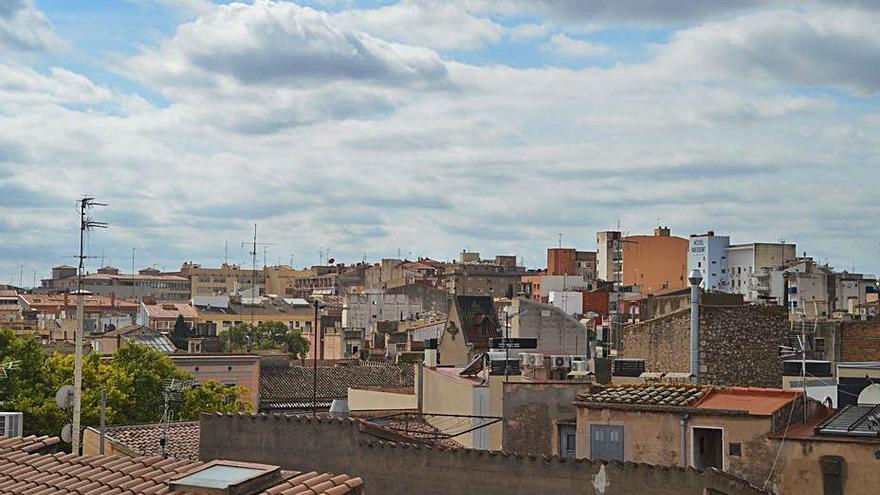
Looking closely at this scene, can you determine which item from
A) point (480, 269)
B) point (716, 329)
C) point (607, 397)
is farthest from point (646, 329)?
point (480, 269)

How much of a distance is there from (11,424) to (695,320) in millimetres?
11668

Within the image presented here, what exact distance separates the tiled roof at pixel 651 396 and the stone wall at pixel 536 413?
150 cm

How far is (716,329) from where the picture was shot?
26.5 m

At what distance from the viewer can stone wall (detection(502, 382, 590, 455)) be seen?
19.0 m

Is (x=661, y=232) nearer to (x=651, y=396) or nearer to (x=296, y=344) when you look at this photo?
(x=296, y=344)

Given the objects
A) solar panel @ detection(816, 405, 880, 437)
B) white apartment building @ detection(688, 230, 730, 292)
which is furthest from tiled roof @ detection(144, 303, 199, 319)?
solar panel @ detection(816, 405, 880, 437)

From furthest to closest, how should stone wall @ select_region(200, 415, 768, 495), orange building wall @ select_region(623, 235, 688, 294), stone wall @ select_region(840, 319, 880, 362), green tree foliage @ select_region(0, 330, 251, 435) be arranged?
1. orange building wall @ select_region(623, 235, 688, 294)
2. green tree foliage @ select_region(0, 330, 251, 435)
3. stone wall @ select_region(840, 319, 880, 362)
4. stone wall @ select_region(200, 415, 768, 495)

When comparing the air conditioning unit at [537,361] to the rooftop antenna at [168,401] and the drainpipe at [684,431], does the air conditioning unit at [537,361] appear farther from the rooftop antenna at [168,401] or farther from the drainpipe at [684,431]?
the drainpipe at [684,431]

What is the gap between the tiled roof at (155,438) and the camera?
25.8 meters

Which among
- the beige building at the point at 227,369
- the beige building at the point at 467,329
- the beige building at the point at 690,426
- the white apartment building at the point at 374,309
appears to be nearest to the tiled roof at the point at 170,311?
the white apartment building at the point at 374,309

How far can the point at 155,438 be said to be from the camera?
2808 centimetres

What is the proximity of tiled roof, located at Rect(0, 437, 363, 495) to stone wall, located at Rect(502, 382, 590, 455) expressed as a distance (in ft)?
21.4

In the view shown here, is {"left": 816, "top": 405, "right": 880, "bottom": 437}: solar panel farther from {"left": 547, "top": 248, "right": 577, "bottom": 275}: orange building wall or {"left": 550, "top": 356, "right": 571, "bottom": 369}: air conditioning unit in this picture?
{"left": 547, "top": 248, "right": 577, "bottom": 275}: orange building wall

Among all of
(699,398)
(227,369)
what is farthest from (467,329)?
(699,398)
